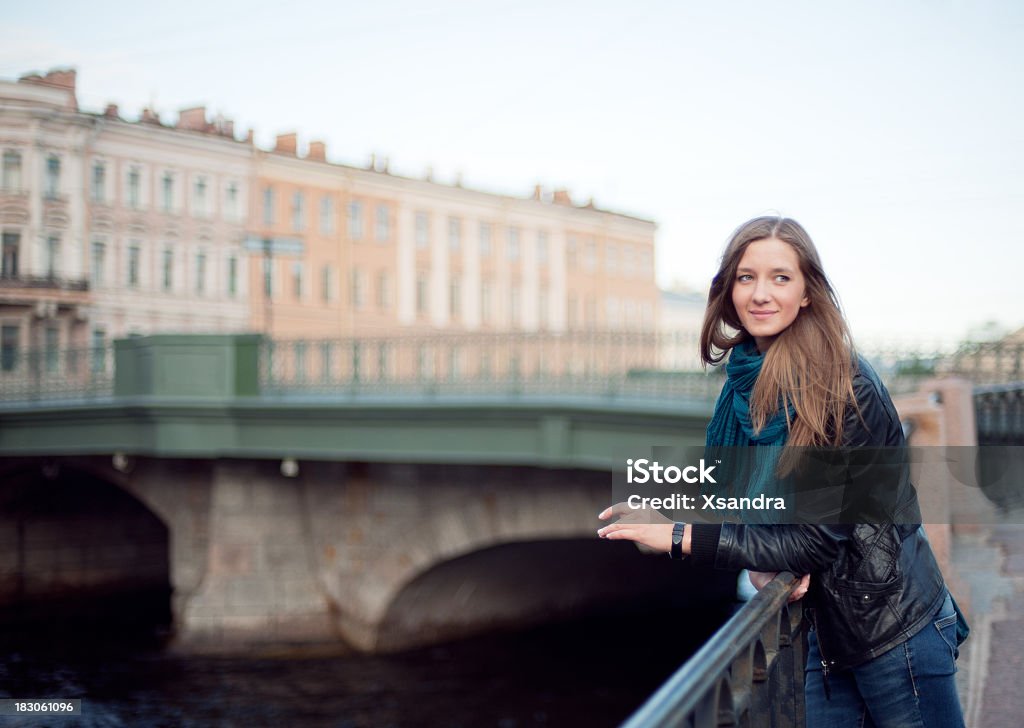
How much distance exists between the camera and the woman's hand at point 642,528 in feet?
6.94

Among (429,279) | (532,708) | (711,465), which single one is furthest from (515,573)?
(429,279)

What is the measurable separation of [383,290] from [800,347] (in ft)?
141

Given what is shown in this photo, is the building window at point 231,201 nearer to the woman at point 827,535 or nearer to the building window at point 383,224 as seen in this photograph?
the building window at point 383,224

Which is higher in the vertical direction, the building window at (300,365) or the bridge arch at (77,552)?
the building window at (300,365)

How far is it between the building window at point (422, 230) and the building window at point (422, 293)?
3.91 ft

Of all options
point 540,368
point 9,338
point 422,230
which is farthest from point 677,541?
point 422,230

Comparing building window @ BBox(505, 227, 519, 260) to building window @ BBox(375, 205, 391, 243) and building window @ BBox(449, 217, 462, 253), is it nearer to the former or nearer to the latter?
building window @ BBox(449, 217, 462, 253)

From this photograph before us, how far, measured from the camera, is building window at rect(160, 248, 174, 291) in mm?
38250

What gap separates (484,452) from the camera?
42.3 ft

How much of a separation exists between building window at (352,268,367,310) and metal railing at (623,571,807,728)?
41.9 m

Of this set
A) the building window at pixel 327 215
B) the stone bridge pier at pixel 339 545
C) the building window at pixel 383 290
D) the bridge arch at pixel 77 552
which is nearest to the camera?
the stone bridge pier at pixel 339 545

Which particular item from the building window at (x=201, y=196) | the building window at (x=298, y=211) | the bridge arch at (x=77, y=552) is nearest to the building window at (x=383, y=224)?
the building window at (x=298, y=211)

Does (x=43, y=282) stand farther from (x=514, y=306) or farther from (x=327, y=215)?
(x=514, y=306)

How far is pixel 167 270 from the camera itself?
3841 cm
